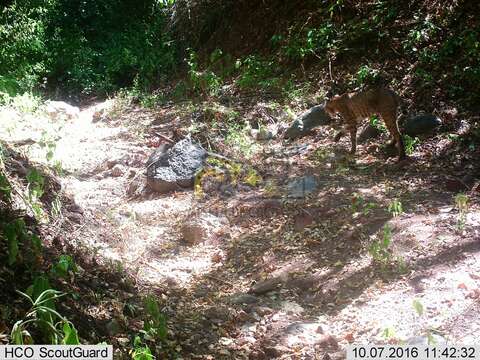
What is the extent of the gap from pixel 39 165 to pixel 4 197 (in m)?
1.70

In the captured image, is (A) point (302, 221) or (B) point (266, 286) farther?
(A) point (302, 221)

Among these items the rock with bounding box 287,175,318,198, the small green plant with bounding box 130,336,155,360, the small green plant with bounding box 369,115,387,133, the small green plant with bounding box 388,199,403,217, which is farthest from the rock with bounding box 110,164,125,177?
the small green plant with bounding box 130,336,155,360

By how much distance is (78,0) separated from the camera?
1381 cm

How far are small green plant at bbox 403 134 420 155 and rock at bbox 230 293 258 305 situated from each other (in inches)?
138

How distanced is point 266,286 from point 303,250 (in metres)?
0.78

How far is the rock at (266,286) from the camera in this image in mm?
4809

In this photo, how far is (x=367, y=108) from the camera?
23.5ft

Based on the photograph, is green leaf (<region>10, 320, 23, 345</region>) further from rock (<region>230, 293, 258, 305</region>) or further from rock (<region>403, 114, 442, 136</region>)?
rock (<region>403, 114, 442, 136</region>)

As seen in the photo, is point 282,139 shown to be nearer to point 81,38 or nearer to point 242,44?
point 242,44

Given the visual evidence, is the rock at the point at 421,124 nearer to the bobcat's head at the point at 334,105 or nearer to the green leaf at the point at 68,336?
the bobcat's head at the point at 334,105

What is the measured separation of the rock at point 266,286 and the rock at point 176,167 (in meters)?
2.63

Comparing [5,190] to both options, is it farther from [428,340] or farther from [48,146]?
[428,340]

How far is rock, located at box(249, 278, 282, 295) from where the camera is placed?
15.8ft

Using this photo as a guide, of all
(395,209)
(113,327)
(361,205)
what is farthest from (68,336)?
(361,205)
